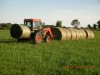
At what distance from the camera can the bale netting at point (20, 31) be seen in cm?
1830

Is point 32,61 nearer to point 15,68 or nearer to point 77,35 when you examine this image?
point 15,68

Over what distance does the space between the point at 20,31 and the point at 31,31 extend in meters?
1.33

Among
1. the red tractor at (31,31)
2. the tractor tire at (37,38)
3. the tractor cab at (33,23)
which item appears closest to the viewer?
the red tractor at (31,31)

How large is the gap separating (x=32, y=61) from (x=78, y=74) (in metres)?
2.93

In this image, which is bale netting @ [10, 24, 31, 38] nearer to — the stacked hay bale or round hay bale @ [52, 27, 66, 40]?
round hay bale @ [52, 27, 66, 40]

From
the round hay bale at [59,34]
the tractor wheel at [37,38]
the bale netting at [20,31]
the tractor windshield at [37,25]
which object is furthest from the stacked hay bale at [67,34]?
the bale netting at [20,31]

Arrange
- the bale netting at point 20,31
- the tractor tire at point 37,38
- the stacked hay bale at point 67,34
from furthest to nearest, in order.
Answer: the stacked hay bale at point 67,34 < the tractor tire at point 37,38 < the bale netting at point 20,31

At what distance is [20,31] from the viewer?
18.3m

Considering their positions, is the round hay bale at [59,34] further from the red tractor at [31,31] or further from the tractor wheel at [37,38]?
the tractor wheel at [37,38]

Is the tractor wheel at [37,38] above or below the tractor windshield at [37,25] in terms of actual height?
below

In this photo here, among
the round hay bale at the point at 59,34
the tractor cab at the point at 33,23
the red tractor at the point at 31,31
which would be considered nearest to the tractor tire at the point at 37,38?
the red tractor at the point at 31,31

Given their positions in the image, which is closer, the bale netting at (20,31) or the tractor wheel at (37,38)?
the bale netting at (20,31)

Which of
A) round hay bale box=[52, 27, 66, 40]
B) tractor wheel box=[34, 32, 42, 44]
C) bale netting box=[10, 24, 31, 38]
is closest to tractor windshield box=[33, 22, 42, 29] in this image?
tractor wheel box=[34, 32, 42, 44]

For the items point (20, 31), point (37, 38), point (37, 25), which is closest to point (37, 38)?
point (37, 38)
